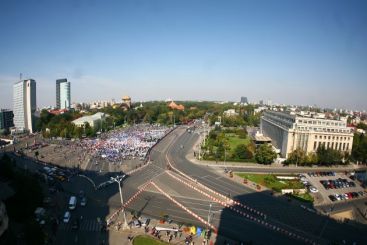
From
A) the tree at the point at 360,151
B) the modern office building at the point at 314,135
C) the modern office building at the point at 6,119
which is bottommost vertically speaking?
the modern office building at the point at 6,119

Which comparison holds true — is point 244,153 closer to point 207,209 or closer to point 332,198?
point 332,198

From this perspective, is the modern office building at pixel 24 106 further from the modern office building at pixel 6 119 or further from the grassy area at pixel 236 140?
the grassy area at pixel 236 140

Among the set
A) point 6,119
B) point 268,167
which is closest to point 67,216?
→ point 268,167

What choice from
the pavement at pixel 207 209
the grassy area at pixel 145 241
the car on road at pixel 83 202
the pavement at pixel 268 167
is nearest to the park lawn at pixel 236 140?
the pavement at pixel 268 167

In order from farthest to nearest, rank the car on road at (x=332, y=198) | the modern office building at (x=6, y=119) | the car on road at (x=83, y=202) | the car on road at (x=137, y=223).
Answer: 1. the modern office building at (x=6, y=119)
2. the car on road at (x=332, y=198)
3. the car on road at (x=83, y=202)
4. the car on road at (x=137, y=223)

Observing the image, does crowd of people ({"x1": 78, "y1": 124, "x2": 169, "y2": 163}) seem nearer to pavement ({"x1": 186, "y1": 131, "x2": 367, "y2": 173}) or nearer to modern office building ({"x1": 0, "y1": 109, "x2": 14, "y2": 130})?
pavement ({"x1": 186, "y1": 131, "x2": 367, "y2": 173})

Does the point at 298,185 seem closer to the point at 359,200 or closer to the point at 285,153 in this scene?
the point at 359,200
